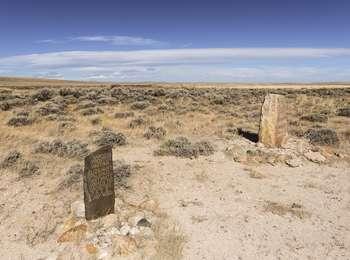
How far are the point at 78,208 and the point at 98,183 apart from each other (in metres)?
0.77

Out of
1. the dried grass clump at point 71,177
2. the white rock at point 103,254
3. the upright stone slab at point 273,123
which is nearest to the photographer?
the white rock at point 103,254

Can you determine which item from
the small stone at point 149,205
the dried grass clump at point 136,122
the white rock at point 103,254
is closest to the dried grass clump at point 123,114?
the dried grass clump at point 136,122

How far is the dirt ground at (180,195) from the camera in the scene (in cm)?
609

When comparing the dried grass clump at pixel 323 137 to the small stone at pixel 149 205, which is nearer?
the small stone at pixel 149 205

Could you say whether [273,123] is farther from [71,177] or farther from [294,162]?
[71,177]

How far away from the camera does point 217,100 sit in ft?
84.8

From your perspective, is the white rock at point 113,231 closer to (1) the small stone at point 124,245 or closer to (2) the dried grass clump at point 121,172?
(1) the small stone at point 124,245

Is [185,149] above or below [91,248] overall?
above

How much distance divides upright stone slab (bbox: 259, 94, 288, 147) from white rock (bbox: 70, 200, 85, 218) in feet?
20.7

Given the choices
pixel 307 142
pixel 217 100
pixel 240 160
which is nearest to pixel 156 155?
pixel 240 160

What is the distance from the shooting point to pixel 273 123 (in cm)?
1165

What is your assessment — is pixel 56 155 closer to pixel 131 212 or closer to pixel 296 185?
pixel 131 212

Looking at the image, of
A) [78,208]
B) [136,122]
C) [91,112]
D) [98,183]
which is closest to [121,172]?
[78,208]

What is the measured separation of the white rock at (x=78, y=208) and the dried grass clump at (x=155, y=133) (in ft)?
19.4
